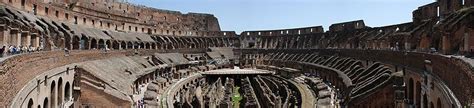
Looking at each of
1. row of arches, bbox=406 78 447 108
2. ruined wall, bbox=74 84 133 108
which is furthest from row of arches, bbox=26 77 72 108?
row of arches, bbox=406 78 447 108

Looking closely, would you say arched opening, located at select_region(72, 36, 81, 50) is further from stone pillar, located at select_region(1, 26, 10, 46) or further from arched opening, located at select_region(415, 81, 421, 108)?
arched opening, located at select_region(415, 81, 421, 108)

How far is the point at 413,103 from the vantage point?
23109 millimetres

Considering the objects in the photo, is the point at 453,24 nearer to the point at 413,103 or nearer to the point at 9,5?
the point at 413,103

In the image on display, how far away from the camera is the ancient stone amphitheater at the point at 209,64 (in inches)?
715

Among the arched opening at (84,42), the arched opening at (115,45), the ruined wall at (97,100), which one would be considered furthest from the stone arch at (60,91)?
the arched opening at (115,45)

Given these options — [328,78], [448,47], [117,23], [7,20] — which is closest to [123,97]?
[7,20]

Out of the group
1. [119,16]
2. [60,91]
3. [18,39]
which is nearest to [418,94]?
[60,91]

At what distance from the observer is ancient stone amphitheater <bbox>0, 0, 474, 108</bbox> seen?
18.2m

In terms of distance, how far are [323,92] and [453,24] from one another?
A: 978 cm

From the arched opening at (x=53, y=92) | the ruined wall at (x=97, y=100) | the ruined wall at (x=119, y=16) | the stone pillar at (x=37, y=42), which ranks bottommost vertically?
the ruined wall at (x=97, y=100)

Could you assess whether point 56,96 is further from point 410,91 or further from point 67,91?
point 410,91

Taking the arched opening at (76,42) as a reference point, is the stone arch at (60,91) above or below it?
below

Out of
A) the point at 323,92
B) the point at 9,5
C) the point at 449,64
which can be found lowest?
the point at 323,92

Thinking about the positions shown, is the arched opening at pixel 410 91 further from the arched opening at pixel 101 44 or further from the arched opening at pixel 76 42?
the arched opening at pixel 101 44
